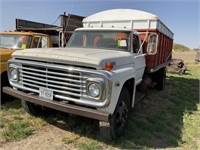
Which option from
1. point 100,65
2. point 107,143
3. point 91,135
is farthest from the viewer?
point 91,135

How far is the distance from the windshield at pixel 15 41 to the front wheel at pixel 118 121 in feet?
12.2

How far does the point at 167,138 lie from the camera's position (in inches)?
181

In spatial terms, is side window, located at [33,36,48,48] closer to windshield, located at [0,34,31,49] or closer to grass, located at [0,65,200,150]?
windshield, located at [0,34,31,49]

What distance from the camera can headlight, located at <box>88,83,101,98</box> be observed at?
139 inches

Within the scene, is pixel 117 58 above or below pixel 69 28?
below

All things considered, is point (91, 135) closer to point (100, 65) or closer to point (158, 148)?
point (158, 148)

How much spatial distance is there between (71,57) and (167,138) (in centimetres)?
258

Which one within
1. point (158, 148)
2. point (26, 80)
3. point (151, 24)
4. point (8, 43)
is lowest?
point (158, 148)

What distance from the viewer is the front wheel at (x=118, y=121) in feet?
12.7

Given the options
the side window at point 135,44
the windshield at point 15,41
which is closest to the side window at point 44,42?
the windshield at point 15,41

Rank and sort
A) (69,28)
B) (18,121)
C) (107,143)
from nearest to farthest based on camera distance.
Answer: (107,143), (18,121), (69,28)

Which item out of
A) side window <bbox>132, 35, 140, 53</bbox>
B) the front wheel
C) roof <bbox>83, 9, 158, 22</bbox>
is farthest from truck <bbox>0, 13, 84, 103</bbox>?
the front wheel

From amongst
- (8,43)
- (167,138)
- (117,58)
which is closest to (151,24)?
(117,58)

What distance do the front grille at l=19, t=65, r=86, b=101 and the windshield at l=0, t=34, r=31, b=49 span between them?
246cm
